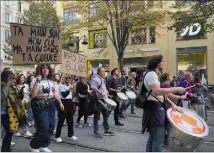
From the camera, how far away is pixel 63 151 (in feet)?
20.7

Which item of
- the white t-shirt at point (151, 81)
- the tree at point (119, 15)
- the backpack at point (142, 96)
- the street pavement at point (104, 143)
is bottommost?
the street pavement at point (104, 143)

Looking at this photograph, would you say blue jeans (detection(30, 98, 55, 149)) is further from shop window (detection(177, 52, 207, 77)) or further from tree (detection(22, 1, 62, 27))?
tree (detection(22, 1, 62, 27))

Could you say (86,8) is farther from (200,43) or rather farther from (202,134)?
(202,134)

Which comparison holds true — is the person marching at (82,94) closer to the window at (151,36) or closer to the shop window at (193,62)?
the shop window at (193,62)

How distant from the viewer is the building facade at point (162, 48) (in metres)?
25.0

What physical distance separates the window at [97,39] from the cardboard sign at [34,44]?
23865 mm

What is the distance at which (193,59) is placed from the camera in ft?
84.0

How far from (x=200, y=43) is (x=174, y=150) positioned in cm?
2204

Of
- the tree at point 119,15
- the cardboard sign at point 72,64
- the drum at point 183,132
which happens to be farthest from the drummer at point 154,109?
the tree at point 119,15

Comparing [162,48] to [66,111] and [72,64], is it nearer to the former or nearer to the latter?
[72,64]

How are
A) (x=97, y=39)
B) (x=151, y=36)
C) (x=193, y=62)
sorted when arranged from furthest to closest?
(x=97, y=39)
(x=151, y=36)
(x=193, y=62)

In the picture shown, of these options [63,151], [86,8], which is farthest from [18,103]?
[86,8]

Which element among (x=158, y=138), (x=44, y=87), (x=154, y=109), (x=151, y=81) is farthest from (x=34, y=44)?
(x=158, y=138)

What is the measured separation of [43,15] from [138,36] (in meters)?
8.69
